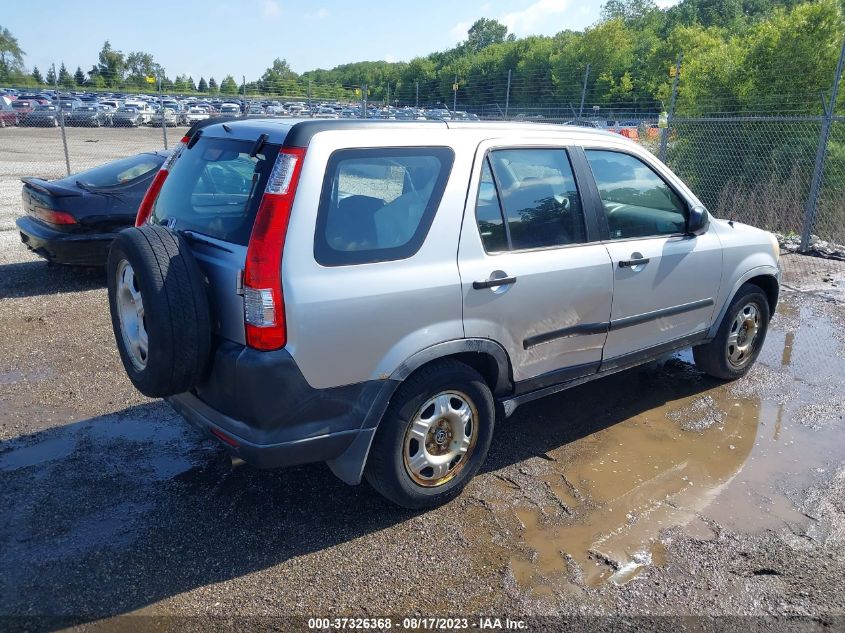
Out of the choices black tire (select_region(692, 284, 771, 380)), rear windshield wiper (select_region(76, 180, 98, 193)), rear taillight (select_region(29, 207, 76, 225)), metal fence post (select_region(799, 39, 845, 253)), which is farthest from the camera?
metal fence post (select_region(799, 39, 845, 253))

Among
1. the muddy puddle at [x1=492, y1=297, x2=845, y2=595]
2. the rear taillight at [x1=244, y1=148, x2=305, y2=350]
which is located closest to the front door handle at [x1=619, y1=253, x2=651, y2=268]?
the muddy puddle at [x1=492, y1=297, x2=845, y2=595]

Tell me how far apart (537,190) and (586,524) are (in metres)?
1.87

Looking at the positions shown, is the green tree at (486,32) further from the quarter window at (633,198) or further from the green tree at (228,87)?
the quarter window at (633,198)

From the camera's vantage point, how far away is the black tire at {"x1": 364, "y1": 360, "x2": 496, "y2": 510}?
3.30 m

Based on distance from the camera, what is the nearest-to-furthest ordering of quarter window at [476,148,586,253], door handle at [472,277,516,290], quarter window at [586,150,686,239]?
door handle at [472,277,516,290] → quarter window at [476,148,586,253] → quarter window at [586,150,686,239]

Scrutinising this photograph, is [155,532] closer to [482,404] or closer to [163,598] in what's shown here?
Answer: [163,598]

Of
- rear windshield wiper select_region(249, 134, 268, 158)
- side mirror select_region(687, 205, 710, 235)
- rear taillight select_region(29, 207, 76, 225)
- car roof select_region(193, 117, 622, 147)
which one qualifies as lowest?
rear taillight select_region(29, 207, 76, 225)

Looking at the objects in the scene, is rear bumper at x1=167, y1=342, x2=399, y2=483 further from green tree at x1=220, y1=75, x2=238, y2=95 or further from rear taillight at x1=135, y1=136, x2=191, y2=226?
green tree at x1=220, y1=75, x2=238, y2=95

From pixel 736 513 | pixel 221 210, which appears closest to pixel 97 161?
pixel 221 210

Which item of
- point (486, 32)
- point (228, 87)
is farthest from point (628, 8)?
point (228, 87)

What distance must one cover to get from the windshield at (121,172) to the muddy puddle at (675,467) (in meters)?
5.75

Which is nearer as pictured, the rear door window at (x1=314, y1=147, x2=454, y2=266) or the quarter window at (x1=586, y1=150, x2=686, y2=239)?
the rear door window at (x1=314, y1=147, x2=454, y2=266)

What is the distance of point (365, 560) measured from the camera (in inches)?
126

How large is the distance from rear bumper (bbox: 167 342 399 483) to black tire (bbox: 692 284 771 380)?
3.18 meters
